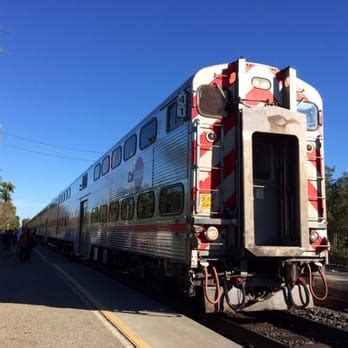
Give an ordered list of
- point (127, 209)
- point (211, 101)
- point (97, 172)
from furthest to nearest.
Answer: point (97, 172), point (127, 209), point (211, 101)

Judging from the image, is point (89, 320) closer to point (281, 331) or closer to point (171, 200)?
point (171, 200)

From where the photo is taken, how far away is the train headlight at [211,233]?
26.0ft

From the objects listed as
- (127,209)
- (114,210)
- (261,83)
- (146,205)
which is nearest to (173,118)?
(261,83)

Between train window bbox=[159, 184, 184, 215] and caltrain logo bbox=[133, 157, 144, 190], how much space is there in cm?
185

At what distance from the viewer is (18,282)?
13102 millimetres

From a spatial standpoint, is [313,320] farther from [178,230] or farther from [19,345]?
[19,345]

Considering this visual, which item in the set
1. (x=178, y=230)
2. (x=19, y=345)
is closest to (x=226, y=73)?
(x=178, y=230)

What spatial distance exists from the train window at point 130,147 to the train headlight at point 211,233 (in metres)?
5.03

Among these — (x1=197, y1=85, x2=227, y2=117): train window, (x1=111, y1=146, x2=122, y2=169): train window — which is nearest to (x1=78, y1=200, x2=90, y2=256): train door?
(x1=111, y1=146, x2=122, y2=169): train window

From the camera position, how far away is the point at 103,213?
16.6 m

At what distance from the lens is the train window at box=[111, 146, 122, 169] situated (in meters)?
14.5

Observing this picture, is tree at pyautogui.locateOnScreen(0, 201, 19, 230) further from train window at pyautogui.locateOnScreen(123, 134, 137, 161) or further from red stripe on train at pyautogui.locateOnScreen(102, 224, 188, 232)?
train window at pyautogui.locateOnScreen(123, 134, 137, 161)

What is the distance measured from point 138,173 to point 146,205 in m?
1.24

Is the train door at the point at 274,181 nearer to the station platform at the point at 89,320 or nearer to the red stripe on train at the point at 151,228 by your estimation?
the red stripe on train at the point at 151,228
